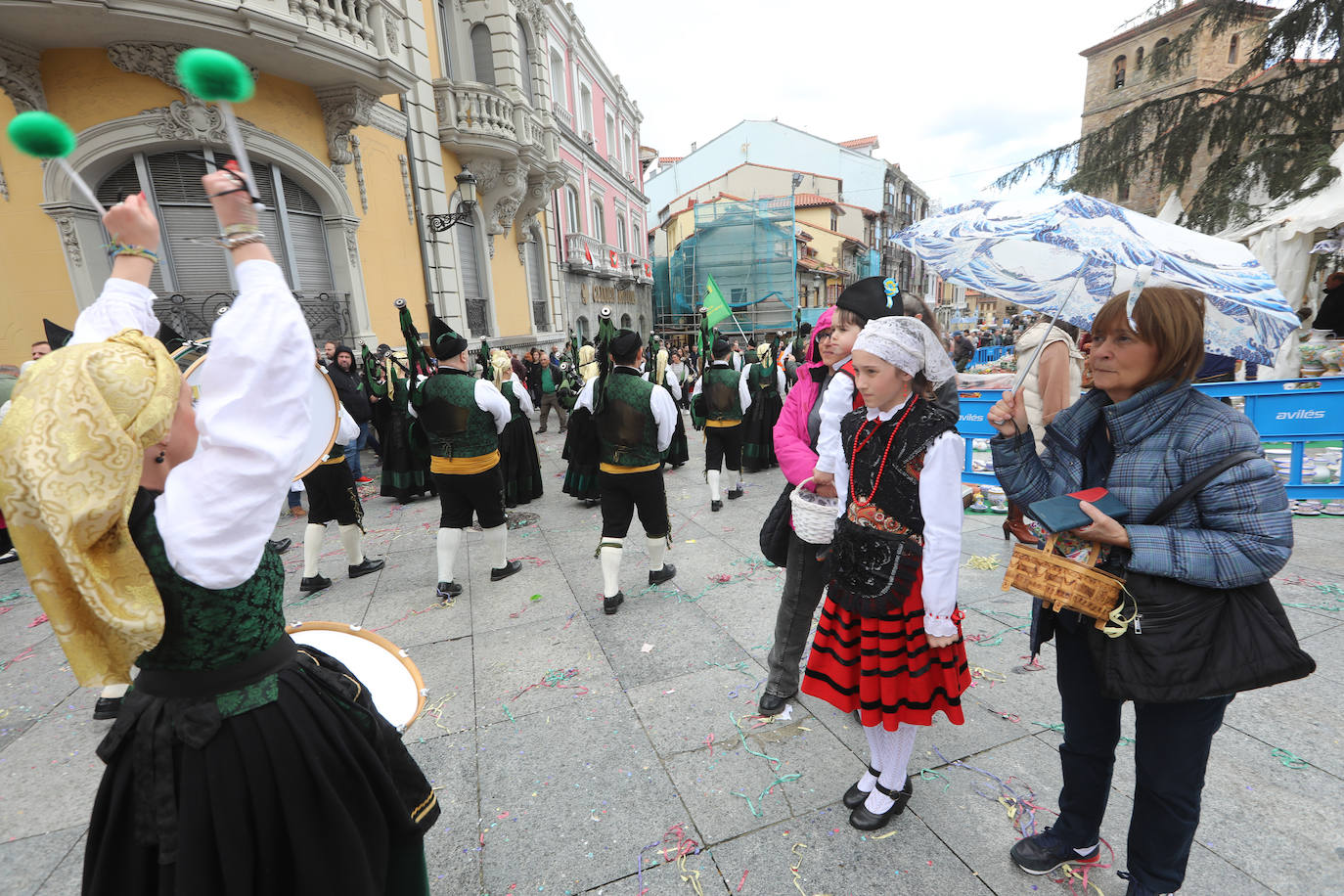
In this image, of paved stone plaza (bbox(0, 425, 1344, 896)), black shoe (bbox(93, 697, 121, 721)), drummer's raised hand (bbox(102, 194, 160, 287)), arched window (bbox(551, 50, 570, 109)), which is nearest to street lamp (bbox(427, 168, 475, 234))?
paved stone plaza (bbox(0, 425, 1344, 896))

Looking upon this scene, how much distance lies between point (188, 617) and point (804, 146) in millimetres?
46849

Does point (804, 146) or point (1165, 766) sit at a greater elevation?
point (804, 146)

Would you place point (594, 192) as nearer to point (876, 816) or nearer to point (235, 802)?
point (876, 816)

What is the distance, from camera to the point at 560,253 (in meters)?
18.5

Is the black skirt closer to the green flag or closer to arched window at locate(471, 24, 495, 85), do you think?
the green flag

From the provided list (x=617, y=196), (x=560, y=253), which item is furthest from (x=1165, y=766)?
(x=617, y=196)

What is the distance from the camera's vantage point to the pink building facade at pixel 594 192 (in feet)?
61.7

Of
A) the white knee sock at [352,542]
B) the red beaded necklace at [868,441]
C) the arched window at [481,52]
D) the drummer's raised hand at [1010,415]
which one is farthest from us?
the arched window at [481,52]

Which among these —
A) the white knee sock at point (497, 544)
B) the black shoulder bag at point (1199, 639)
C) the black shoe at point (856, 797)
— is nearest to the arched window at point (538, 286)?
the white knee sock at point (497, 544)

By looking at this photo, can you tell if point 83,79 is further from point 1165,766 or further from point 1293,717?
point 1293,717

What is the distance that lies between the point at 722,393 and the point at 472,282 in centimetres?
942

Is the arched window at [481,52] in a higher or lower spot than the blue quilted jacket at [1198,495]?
higher

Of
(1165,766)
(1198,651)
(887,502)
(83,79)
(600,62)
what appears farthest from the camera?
(600,62)

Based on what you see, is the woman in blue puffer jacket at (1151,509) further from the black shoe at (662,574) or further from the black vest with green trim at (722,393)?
the black vest with green trim at (722,393)
